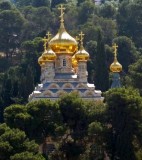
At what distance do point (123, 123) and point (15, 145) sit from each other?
20.6 feet

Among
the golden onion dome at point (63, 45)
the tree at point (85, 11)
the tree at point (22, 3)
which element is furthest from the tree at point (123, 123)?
the tree at point (22, 3)

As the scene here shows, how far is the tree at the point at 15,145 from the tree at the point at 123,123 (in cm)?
467

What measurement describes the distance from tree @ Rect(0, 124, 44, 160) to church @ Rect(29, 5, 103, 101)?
29.9 feet

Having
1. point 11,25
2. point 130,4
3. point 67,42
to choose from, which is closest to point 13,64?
point 11,25

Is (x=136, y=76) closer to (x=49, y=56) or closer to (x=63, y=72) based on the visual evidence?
(x=63, y=72)

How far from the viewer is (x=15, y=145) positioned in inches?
1977

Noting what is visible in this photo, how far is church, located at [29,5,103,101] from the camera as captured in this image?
60.2m

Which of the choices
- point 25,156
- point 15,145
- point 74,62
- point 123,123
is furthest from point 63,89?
point 25,156

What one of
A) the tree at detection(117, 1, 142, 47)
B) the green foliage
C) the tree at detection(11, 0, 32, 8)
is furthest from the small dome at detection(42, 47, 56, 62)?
the tree at detection(11, 0, 32, 8)

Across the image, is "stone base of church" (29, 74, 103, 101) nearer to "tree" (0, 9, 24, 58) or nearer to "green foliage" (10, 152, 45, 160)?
"green foliage" (10, 152, 45, 160)

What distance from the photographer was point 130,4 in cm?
9694

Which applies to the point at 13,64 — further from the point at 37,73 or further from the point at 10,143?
the point at 10,143

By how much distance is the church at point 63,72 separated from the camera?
198 ft

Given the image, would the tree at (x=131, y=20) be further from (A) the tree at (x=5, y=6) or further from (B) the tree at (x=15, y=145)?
(B) the tree at (x=15, y=145)
